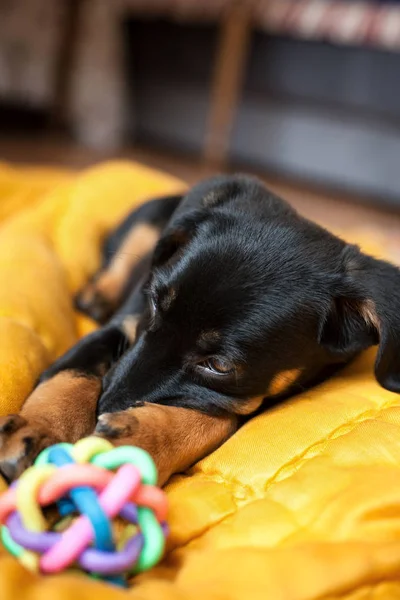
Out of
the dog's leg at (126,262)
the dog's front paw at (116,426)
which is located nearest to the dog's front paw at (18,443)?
the dog's front paw at (116,426)

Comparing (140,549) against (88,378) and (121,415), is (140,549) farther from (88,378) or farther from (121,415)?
(88,378)

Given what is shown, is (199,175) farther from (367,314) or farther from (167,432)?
(167,432)

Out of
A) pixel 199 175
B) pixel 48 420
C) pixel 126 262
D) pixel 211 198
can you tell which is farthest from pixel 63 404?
pixel 199 175

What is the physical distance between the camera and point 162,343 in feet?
4.71

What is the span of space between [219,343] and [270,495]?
343 mm

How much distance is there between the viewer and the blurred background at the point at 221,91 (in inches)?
219

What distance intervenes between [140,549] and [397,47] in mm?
5157

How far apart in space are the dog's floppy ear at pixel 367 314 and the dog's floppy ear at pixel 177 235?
398 millimetres

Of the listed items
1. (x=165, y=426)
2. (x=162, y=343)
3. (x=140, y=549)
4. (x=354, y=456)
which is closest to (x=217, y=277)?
(x=162, y=343)

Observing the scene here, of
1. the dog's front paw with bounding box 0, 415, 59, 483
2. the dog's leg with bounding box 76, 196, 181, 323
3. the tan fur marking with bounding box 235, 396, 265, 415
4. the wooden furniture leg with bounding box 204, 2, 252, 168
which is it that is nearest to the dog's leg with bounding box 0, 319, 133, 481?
the dog's front paw with bounding box 0, 415, 59, 483

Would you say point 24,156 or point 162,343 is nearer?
point 162,343

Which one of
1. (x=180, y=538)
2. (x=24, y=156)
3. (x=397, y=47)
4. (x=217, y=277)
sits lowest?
(x=24, y=156)

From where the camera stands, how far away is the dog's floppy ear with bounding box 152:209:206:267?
1669 millimetres

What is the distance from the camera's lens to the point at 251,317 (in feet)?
4.64
